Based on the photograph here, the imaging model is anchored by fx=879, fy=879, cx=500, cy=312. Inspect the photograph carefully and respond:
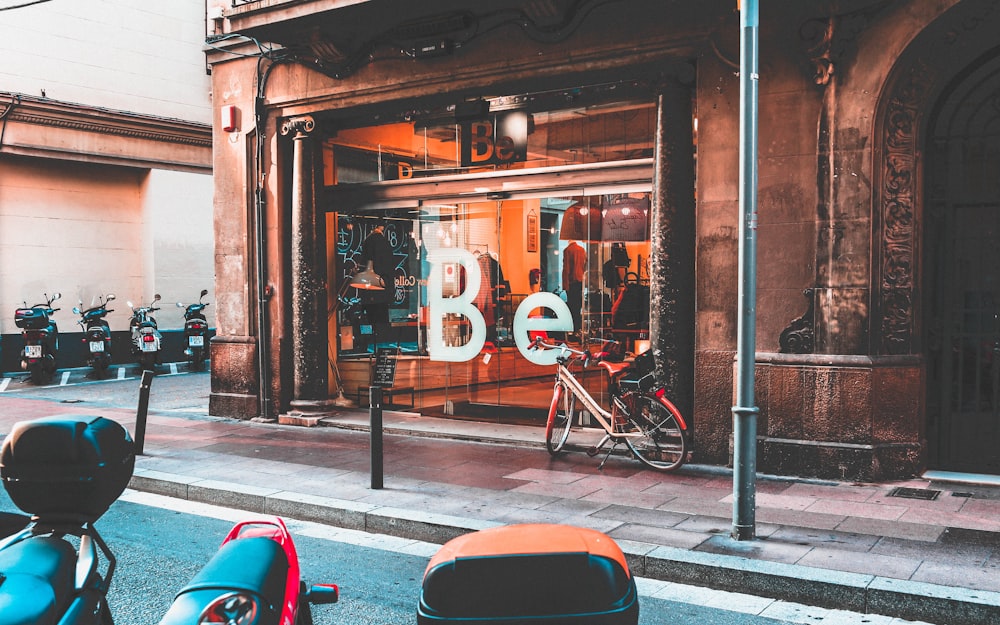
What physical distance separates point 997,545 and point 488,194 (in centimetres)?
711

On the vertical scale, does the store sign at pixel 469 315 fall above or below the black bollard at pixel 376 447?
above

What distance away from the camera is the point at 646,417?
28.5 ft

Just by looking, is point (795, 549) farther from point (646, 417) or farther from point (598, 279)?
point (598, 279)

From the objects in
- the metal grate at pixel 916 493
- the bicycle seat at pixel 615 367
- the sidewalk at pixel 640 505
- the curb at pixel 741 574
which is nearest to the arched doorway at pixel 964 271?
the sidewalk at pixel 640 505

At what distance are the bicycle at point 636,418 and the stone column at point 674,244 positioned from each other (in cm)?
28

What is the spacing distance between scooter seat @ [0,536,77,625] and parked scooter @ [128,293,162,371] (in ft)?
52.1

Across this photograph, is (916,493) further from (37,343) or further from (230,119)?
Result: (37,343)

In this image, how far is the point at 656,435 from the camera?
8625 millimetres

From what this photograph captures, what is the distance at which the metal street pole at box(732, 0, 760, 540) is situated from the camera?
19.5ft

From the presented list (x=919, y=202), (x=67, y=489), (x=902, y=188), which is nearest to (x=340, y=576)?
(x=67, y=489)

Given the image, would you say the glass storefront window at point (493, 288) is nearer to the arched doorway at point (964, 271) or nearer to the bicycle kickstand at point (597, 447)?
the bicycle kickstand at point (597, 447)

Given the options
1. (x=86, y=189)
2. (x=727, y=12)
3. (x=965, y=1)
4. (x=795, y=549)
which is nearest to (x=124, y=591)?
(x=795, y=549)

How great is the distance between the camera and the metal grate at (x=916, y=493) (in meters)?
7.30

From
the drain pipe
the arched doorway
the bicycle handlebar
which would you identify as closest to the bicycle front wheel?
the bicycle handlebar
